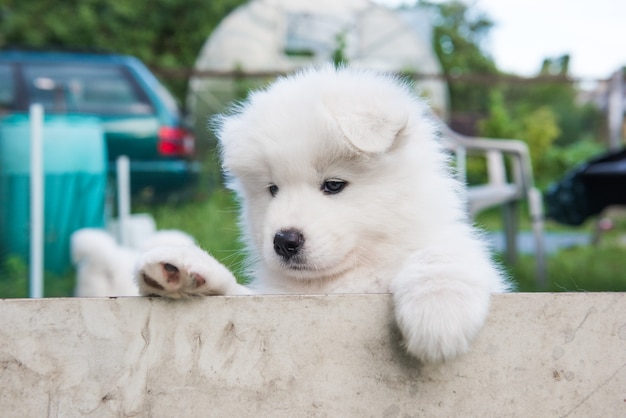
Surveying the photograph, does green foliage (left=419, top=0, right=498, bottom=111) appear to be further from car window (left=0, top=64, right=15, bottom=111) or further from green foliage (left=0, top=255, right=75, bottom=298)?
green foliage (left=0, top=255, right=75, bottom=298)

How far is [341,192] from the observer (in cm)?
253

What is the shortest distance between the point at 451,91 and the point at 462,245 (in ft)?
80.7

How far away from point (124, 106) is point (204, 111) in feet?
20.5

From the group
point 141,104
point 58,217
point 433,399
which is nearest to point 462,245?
point 433,399

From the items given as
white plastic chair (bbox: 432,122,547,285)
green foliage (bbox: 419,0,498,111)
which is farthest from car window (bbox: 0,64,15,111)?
green foliage (bbox: 419,0,498,111)

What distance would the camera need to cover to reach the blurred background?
6219 mm

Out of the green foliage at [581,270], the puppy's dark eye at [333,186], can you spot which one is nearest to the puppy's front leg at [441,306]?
the puppy's dark eye at [333,186]

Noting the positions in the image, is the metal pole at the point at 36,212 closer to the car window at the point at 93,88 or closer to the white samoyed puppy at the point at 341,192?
the white samoyed puppy at the point at 341,192

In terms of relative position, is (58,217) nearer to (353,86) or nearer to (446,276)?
(353,86)

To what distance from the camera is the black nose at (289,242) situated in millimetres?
2391

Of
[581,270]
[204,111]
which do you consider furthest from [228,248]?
[204,111]

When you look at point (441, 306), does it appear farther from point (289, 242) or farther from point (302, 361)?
point (289, 242)

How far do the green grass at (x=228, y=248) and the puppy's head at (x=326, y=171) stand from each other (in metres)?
2.94

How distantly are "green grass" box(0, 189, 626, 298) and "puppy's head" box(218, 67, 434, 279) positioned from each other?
2.94 m
